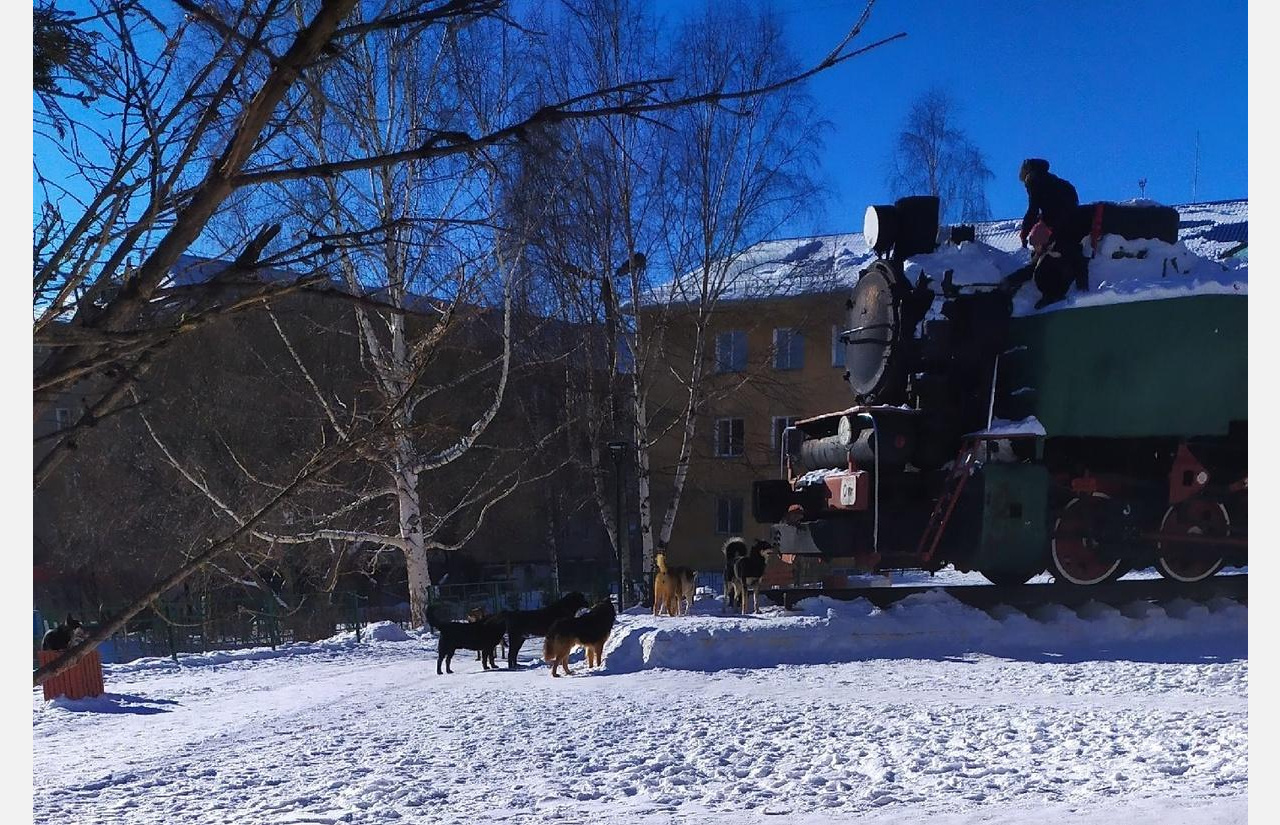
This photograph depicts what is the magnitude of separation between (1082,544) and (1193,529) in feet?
2.07

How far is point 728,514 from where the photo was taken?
Answer: 1349 centimetres

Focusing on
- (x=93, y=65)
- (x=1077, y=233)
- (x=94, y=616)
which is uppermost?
(x=1077, y=233)

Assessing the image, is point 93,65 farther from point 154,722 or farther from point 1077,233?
point 1077,233

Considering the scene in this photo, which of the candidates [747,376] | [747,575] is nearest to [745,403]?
[747,376]

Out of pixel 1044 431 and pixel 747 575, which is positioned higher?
pixel 1044 431

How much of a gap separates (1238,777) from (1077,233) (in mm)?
3985

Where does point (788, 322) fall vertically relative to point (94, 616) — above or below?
above

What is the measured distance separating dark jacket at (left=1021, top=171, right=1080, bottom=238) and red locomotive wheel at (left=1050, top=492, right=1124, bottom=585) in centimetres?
164

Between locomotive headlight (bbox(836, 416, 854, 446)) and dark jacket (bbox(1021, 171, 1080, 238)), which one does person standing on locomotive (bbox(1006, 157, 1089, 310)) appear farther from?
locomotive headlight (bbox(836, 416, 854, 446))

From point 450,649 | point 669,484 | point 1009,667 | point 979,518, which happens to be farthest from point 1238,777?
point 669,484

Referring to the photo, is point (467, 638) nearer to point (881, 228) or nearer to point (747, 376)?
point (881, 228)

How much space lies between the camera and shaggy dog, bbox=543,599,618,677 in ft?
21.2

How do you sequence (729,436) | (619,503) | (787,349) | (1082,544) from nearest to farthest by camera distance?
1. (1082,544)
2. (619,503)
3. (787,349)
4. (729,436)

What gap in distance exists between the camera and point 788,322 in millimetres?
11102
